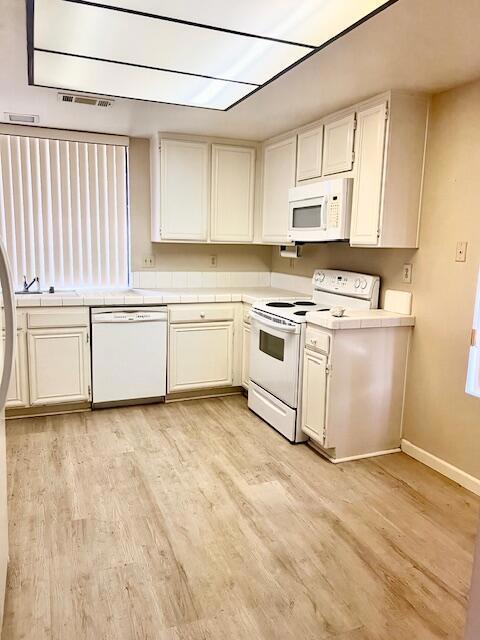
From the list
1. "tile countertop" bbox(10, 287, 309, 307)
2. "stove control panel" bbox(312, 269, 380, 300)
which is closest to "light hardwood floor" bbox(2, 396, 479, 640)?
"tile countertop" bbox(10, 287, 309, 307)

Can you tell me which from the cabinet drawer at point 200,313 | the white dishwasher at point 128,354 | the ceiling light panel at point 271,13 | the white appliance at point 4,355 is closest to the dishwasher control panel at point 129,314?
the white dishwasher at point 128,354

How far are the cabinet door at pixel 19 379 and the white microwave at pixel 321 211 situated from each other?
216cm

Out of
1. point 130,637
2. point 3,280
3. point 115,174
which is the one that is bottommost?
point 130,637

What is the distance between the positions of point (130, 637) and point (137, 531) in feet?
2.03

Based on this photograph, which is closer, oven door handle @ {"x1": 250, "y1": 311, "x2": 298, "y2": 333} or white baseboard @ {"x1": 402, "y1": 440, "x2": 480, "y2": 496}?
white baseboard @ {"x1": 402, "y1": 440, "x2": 480, "y2": 496}

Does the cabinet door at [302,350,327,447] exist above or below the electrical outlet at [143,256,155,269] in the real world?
below

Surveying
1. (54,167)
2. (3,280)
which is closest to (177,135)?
(54,167)

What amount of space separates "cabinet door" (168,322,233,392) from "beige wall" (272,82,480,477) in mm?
1543

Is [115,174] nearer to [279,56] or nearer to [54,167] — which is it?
[54,167]

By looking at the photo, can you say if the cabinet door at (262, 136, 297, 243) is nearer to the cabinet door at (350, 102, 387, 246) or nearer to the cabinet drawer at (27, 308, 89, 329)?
the cabinet door at (350, 102, 387, 246)

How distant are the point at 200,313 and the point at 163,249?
0.82 metres

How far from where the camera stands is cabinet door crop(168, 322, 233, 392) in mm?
3900

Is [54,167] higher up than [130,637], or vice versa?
[54,167]

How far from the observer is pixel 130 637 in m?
1.62
